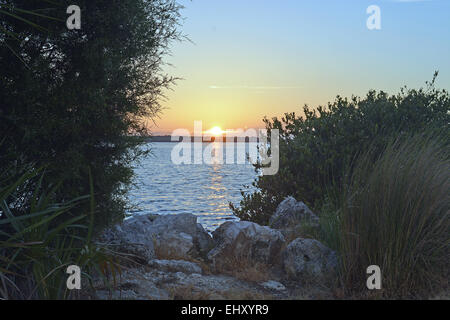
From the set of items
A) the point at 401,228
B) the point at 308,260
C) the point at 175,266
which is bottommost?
the point at 175,266

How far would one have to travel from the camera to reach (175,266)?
6445 mm

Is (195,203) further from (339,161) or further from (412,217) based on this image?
(412,217)

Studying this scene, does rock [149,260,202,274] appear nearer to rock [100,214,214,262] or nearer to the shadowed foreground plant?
rock [100,214,214,262]

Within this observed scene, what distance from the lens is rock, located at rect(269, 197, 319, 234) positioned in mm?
8359

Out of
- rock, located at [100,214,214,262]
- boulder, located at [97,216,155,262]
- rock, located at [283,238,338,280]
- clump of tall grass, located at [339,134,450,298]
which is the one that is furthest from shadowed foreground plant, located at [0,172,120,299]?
clump of tall grass, located at [339,134,450,298]

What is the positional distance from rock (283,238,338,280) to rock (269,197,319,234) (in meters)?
1.57

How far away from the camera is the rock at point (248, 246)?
696 centimetres

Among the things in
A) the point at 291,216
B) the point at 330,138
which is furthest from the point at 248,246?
the point at 330,138

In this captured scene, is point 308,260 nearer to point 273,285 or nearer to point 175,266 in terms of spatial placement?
point 273,285

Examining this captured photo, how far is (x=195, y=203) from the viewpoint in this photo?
2450cm

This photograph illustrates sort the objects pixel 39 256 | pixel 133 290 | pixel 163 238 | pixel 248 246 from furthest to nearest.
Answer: pixel 163 238
pixel 248 246
pixel 133 290
pixel 39 256

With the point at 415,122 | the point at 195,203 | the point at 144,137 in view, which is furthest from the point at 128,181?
the point at 195,203

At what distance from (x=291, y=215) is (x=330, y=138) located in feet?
10.0
